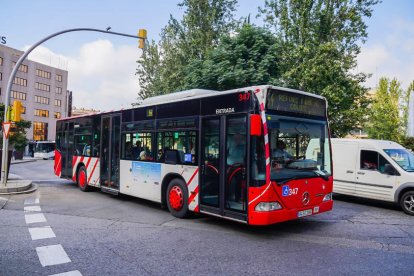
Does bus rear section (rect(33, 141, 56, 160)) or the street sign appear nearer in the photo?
the street sign

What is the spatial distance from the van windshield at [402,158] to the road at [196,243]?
1484mm

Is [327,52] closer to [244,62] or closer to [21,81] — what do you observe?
[244,62]

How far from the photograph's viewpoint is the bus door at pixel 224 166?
6.66 metres

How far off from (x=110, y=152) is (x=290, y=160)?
20.9 feet

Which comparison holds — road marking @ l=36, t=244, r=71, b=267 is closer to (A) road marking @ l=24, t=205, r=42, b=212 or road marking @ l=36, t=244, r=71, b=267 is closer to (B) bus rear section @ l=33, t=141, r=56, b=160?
(A) road marking @ l=24, t=205, r=42, b=212

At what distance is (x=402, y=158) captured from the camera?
1039 cm

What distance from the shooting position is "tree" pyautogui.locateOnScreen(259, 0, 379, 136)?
18984mm

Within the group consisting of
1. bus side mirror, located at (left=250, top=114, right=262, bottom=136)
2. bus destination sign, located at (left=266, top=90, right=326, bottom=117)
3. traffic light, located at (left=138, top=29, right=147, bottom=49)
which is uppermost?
traffic light, located at (left=138, top=29, right=147, bottom=49)

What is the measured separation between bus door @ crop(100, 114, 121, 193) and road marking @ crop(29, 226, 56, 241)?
374 centimetres

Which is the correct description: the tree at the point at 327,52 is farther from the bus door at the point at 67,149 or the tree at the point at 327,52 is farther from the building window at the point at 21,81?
the building window at the point at 21,81

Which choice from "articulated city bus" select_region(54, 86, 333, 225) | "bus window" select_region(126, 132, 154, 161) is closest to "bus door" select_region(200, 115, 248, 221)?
"articulated city bus" select_region(54, 86, 333, 225)

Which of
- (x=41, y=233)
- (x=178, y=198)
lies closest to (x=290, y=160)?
(x=178, y=198)

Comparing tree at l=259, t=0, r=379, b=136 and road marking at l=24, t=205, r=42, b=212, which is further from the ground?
tree at l=259, t=0, r=379, b=136

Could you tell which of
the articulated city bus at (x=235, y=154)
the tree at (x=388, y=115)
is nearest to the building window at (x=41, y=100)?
the tree at (x=388, y=115)
